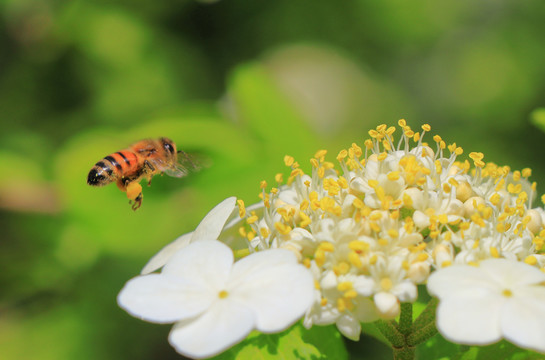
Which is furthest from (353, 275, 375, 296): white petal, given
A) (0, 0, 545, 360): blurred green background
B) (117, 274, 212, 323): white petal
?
(0, 0, 545, 360): blurred green background

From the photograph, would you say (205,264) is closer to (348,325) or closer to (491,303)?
(348,325)

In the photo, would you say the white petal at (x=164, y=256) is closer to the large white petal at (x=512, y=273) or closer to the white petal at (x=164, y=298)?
the white petal at (x=164, y=298)

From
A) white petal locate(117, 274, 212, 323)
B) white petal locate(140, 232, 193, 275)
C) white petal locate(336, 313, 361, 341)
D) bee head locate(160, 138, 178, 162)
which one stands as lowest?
white petal locate(336, 313, 361, 341)

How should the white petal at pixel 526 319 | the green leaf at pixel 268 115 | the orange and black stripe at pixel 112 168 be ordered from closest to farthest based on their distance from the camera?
the white petal at pixel 526 319 < the orange and black stripe at pixel 112 168 < the green leaf at pixel 268 115

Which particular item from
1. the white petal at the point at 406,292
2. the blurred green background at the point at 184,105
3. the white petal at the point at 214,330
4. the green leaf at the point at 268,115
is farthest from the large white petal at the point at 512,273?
the green leaf at the point at 268,115

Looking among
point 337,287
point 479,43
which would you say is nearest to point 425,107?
point 479,43

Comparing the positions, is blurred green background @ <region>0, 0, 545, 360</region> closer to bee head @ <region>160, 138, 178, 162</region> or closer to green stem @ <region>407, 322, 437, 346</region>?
bee head @ <region>160, 138, 178, 162</region>
